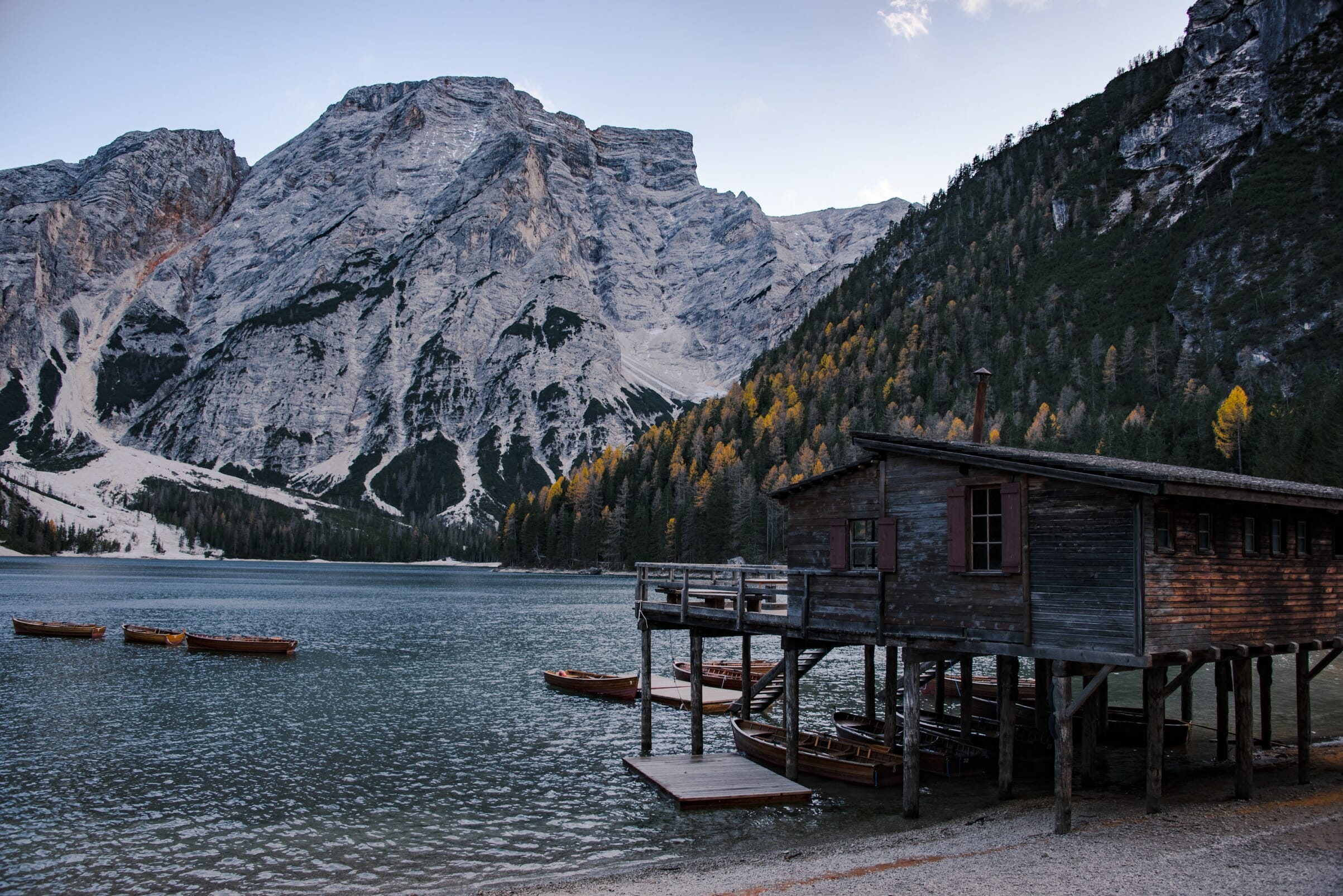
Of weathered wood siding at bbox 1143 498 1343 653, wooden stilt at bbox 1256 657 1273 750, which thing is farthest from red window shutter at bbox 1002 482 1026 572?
wooden stilt at bbox 1256 657 1273 750

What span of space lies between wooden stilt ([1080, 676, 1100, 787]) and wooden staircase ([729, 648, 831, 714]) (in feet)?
25.7

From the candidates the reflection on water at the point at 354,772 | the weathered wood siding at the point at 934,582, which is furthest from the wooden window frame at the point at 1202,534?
the reflection on water at the point at 354,772

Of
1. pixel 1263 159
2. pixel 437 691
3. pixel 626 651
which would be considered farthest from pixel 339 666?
pixel 1263 159

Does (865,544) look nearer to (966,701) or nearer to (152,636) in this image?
(966,701)

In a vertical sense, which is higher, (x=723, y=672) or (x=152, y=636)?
(x=723, y=672)

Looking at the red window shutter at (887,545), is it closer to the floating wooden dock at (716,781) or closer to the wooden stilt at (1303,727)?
the floating wooden dock at (716,781)

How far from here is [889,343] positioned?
197125 millimetres

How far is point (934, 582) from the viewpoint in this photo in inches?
926

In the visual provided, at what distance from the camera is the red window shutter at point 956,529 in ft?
74.1

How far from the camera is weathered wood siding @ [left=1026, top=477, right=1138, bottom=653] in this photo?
65.8 ft

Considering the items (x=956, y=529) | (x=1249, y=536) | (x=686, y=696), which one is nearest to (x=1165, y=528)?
(x=956, y=529)

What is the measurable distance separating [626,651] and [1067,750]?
166 ft

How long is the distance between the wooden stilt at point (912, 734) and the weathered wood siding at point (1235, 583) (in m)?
5.87

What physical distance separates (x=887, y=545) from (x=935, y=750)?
9622 millimetres
